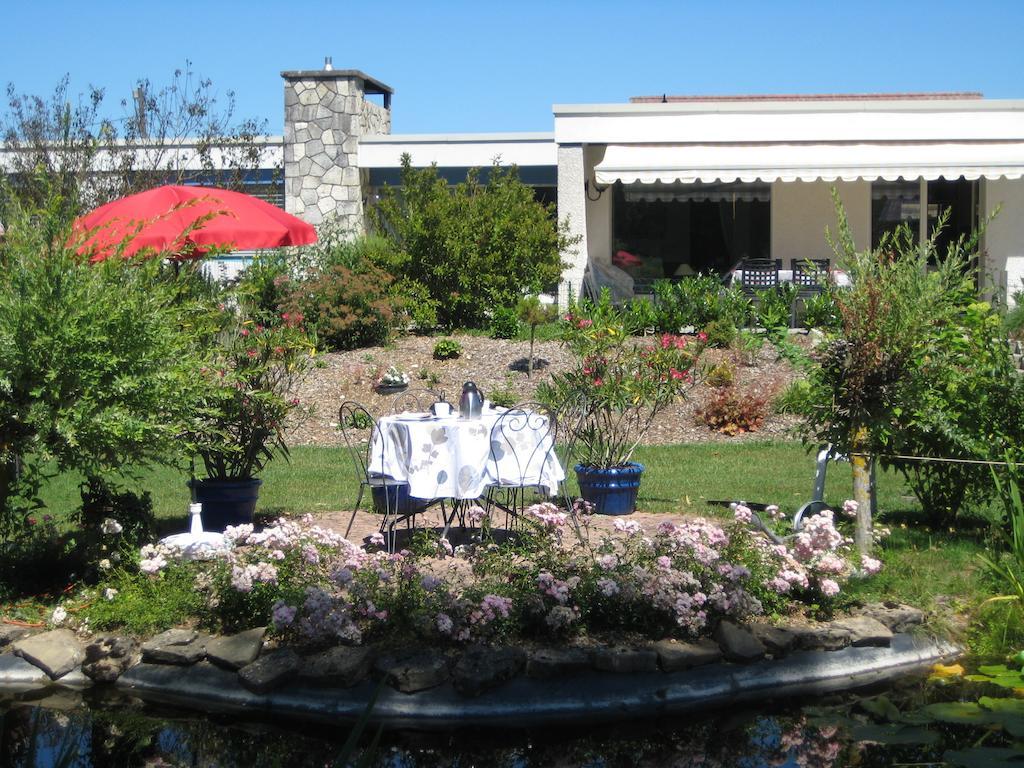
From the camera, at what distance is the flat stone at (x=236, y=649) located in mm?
5445

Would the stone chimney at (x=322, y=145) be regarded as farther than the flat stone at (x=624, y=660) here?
Yes

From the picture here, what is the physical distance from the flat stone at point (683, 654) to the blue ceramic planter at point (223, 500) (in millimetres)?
3407

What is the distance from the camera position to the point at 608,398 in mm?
8844

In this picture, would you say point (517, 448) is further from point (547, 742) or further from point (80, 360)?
point (80, 360)

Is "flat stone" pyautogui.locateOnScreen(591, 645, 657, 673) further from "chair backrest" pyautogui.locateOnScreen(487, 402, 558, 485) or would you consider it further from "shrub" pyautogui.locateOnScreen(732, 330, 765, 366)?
"shrub" pyautogui.locateOnScreen(732, 330, 765, 366)

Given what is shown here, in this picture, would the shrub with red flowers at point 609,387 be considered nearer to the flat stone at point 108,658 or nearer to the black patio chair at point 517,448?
the black patio chair at point 517,448

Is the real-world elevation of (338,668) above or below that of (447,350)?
below

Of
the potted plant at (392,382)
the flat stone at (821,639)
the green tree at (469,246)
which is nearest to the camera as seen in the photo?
the flat stone at (821,639)

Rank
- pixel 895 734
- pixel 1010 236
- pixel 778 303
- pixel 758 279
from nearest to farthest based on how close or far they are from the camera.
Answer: pixel 895 734, pixel 778 303, pixel 758 279, pixel 1010 236

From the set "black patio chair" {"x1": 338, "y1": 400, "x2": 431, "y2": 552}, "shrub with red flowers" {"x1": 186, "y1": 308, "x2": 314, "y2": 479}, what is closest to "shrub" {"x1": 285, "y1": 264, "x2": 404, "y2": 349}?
"black patio chair" {"x1": 338, "y1": 400, "x2": 431, "y2": 552}

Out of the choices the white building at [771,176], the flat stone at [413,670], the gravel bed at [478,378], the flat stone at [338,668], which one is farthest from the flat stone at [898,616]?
the white building at [771,176]

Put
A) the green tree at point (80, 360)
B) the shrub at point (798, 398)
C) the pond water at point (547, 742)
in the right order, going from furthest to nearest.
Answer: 1. the shrub at point (798, 398)
2. the green tree at point (80, 360)
3. the pond water at point (547, 742)

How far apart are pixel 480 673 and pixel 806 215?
1446 centimetres

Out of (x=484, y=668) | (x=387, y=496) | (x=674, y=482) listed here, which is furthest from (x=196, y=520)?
(x=674, y=482)
